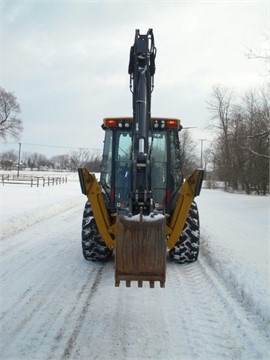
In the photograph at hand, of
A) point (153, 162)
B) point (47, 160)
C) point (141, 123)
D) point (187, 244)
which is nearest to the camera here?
point (141, 123)

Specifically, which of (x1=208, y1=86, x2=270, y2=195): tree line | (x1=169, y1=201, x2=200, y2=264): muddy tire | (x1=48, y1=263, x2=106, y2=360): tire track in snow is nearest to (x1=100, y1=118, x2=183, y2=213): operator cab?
(x1=169, y1=201, x2=200, y2=264): muddy tire

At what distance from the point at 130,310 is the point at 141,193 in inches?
58.8

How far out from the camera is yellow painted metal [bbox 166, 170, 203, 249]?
20.7ft

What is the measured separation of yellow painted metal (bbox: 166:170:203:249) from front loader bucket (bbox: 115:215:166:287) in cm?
159

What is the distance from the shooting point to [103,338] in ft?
13.6

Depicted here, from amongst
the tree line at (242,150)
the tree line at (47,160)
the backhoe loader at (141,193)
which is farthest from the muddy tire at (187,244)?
the tree line at (47,160)

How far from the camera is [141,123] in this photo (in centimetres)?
531

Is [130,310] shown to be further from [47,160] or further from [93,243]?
[47,160]

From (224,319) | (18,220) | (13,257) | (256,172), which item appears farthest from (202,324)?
(256,172)

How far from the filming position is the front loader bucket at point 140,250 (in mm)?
4602

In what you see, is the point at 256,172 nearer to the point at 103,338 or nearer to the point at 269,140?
the point at 269,140

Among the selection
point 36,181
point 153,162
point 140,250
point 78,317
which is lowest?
point 78,317

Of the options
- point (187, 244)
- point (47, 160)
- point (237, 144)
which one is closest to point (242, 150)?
point (237, 144)

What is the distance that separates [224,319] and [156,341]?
104 cm
